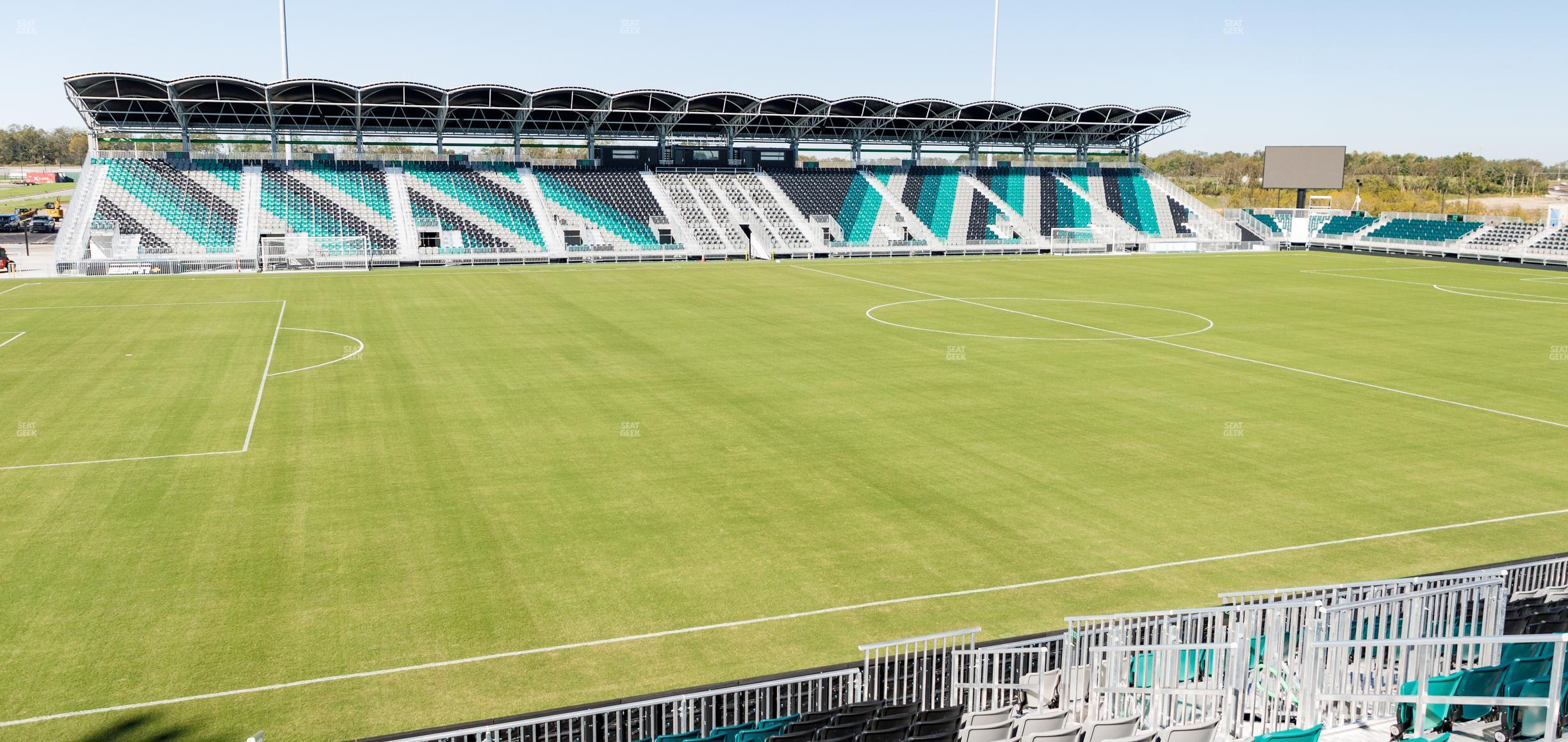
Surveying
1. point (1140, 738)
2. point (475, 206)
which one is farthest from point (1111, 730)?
point (475, 206)

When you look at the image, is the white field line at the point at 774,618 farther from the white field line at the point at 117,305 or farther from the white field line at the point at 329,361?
the white field line at the point at 117,305

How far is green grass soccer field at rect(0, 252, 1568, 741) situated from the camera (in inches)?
474

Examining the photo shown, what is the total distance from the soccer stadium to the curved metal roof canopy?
14115 millimetres

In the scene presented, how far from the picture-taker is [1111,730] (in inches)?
335

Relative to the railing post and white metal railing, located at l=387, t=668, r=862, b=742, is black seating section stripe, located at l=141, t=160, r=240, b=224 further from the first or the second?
the railing post

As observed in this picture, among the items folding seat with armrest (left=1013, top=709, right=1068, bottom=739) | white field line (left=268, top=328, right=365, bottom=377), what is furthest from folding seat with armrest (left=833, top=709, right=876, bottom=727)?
white field line (left=268, top=328, right=365, bottom=377)

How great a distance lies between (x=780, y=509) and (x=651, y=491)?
2345mm

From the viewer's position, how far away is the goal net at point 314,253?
5712 centimetres

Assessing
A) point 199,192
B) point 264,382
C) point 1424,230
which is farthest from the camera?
point 1424,230

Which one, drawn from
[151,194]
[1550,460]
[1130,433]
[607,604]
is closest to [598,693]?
[607,604]

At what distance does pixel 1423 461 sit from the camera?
19703mm

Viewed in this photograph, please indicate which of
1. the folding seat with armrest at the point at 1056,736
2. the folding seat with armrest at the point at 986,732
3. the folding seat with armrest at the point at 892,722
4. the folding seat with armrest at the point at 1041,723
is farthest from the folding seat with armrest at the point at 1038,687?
the folding seat with armrest at the point at 1056,736

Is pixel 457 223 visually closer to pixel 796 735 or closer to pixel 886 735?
pixel 796 735

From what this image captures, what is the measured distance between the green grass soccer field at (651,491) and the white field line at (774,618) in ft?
0.20
